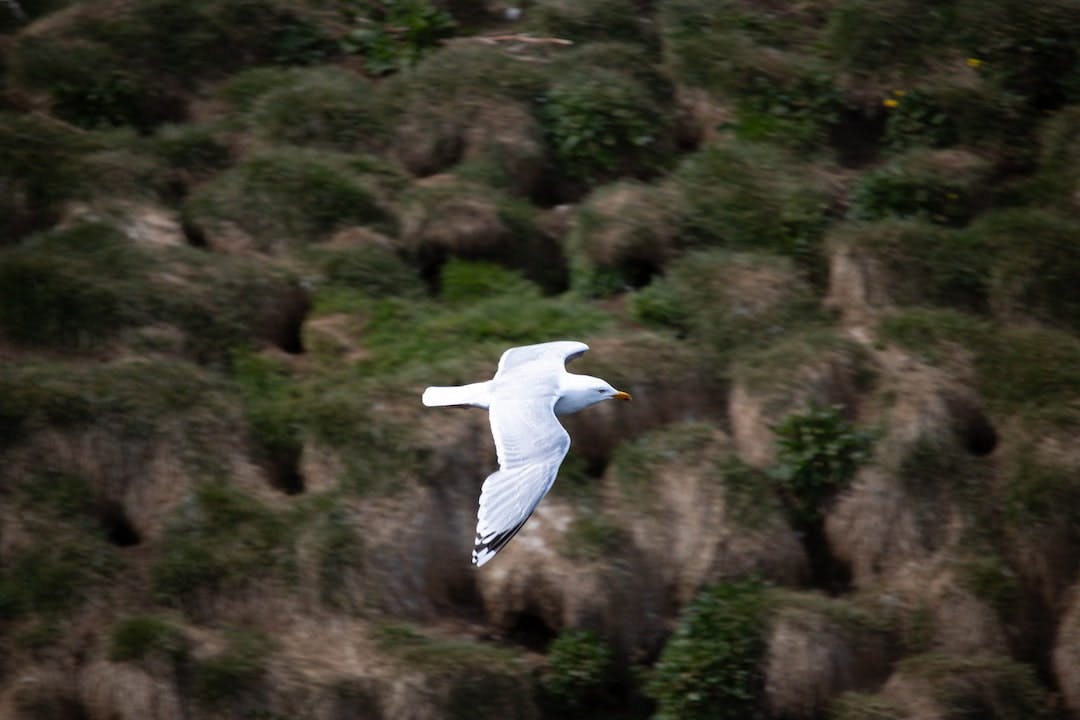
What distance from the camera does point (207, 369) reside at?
7.92 m

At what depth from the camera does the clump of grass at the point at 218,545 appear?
280 inches

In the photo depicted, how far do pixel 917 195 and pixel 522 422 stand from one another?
3813 mm

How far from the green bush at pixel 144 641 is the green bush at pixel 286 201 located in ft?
8.18

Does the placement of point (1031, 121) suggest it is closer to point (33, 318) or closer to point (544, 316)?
point (544, 316)

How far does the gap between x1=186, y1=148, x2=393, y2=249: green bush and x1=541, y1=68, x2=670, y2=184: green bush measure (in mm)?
1168

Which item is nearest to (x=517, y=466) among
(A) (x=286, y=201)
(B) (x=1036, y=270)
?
(A) (x=286, y=201)

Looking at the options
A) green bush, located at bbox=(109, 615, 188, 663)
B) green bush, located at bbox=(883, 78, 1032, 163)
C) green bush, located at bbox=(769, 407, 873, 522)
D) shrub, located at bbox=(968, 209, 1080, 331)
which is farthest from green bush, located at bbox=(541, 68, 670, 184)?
green bush, located at bbox=(109, 615, 188, 663)

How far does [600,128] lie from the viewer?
360 inches

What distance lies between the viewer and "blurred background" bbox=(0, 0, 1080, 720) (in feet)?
23.1

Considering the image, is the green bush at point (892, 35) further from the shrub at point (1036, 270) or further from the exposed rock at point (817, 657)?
the exposed rock at point (817, 657)

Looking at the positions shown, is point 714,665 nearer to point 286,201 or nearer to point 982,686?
point 982,686

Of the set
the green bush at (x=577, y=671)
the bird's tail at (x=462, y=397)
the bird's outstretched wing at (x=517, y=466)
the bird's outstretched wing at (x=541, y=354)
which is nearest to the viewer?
the bird's outstretched wing at (x=517, y=466)

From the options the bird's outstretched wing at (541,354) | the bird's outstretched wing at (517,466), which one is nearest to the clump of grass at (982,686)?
the bird's outstretched wing at (541,354)

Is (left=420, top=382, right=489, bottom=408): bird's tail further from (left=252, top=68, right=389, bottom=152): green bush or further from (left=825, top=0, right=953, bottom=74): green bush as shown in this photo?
(left=825, top=0, right=953, bottom=74): green bush
